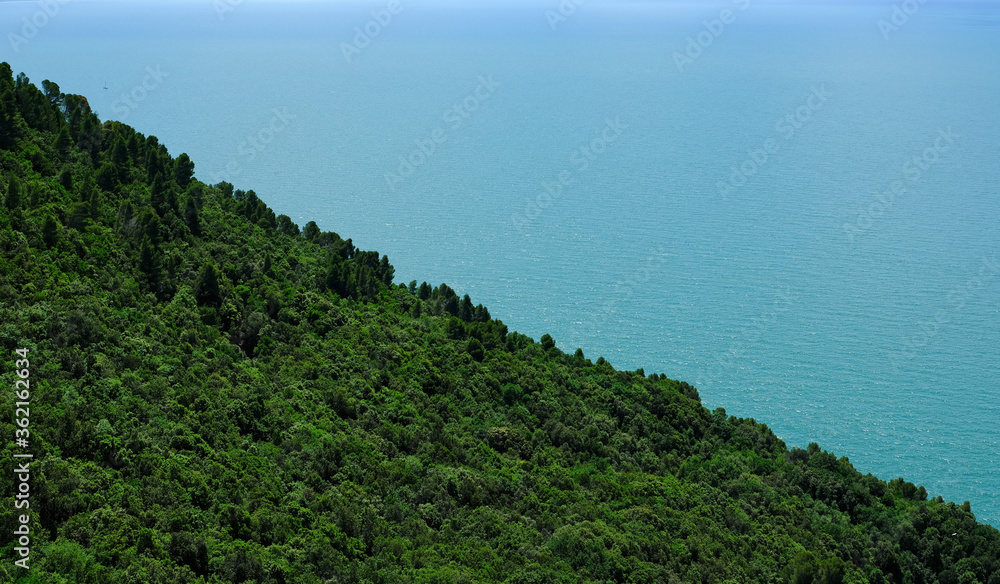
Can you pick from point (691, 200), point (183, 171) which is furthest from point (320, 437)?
point (691, 200)

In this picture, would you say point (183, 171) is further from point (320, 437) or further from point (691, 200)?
point (691, 200)

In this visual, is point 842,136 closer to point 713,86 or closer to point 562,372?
point 713,86

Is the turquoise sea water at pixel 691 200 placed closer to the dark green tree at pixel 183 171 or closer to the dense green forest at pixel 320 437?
the dense green forest at pixel 320 437

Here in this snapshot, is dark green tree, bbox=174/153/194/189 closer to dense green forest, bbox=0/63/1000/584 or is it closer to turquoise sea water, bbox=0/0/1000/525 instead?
dense green forest, bbox=0/63/1000/584

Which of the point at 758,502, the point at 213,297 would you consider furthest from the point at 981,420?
the point at 213,297

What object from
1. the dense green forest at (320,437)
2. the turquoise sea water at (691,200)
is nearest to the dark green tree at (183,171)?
the dense green forest at (320,437)

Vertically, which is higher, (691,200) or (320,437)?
(691,200)

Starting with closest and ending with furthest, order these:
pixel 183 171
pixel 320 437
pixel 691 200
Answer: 1. pixel 320 437
2. pixel 183 171
3. pixel 691 200
